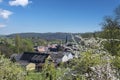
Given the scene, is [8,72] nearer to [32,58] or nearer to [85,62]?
[85,62]

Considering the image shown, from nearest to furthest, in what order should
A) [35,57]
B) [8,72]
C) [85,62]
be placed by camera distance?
[85,62], [8,72], [35,57]

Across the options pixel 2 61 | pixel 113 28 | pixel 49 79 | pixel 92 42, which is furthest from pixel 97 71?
pixel 113 28

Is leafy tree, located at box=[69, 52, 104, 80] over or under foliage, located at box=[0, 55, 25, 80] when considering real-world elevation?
over

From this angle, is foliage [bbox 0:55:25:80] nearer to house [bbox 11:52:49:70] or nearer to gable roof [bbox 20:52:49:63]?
house [bbox 11:52:49:70]

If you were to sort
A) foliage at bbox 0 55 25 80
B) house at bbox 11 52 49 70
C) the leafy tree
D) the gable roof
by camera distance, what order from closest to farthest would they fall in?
the leafy tree, foliage at bbox 0 55 25 80, house at bbox 11 52 49 70, the gable roof

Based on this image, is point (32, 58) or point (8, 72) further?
point (32, 58)

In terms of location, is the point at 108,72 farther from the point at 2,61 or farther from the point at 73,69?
the point at 2,61

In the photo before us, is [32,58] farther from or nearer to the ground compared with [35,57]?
nearer to the ground

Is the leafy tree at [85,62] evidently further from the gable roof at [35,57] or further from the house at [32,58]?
the gable roof at [35,57]

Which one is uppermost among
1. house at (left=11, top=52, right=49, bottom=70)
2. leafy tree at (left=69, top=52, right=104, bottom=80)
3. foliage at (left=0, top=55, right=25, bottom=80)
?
leafy tree at (left=69, top=52, right=104, bottom=80)

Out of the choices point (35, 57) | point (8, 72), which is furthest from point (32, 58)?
point (8, 72)

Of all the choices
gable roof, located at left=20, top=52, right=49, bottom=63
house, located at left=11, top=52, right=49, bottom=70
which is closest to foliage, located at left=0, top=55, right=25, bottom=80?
house, located at left=11, top=52, right=49, bottom=70

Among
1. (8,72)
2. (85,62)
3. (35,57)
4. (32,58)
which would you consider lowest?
(32,58)
